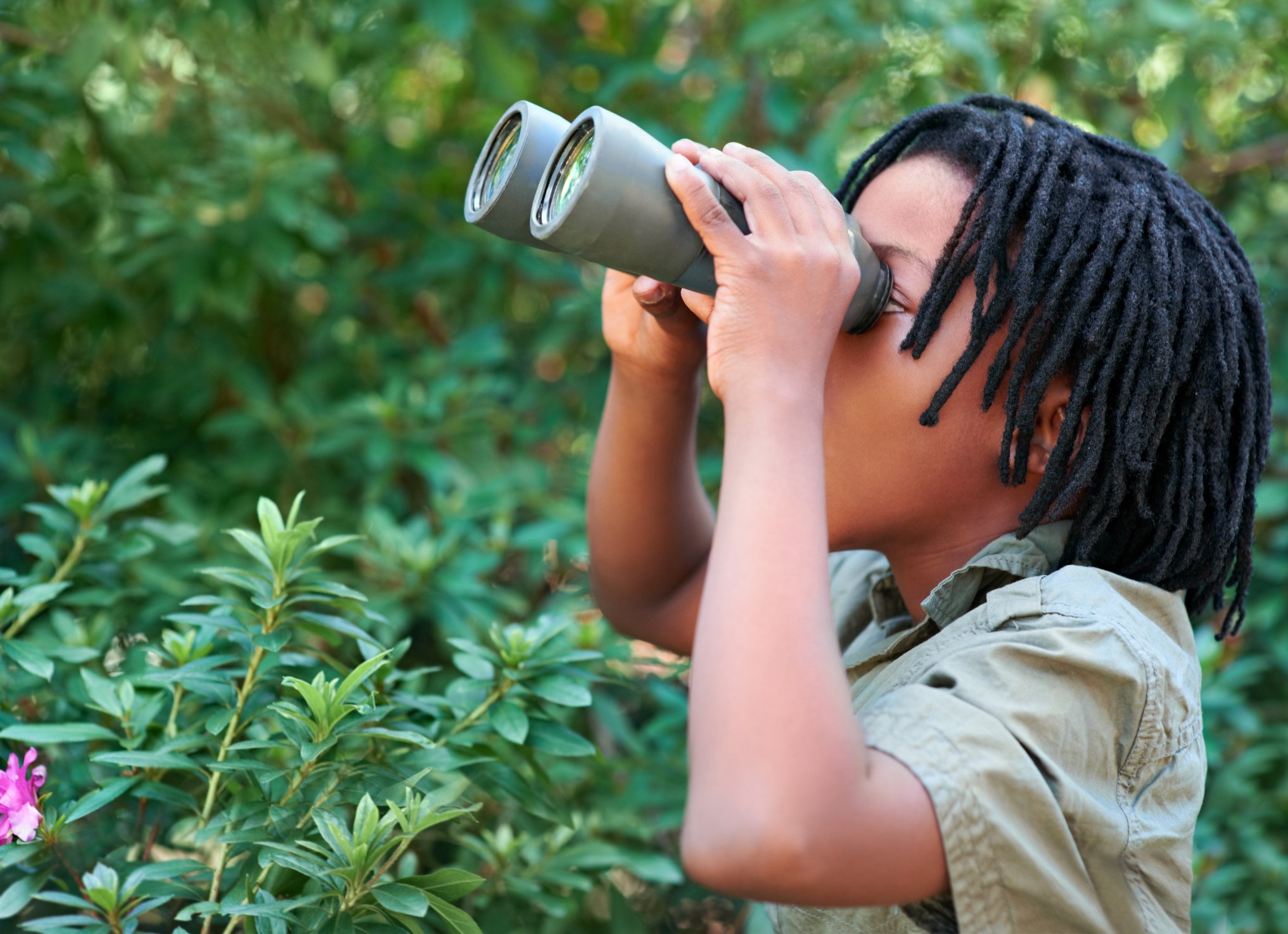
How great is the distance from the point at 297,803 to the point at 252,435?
4.42ft

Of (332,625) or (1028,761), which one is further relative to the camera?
(332,625)

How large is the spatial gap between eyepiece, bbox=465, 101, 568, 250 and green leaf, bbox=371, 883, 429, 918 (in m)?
0.54

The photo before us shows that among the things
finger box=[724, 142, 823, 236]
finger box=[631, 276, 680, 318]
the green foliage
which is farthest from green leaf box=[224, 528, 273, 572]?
finger box=[724, 142, 823, 236]

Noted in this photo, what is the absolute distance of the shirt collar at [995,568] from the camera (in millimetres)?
1110

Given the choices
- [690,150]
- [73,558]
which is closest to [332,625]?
[73,558]

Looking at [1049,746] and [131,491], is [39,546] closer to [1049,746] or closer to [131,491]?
[131,491]

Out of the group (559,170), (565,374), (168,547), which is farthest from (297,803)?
(565,374)

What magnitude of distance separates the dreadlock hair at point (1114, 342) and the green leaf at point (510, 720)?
480mm

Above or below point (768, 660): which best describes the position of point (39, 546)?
below

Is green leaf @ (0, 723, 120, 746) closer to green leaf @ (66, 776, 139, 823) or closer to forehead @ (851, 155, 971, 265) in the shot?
green leaf @ (66, 776, 139, 823)

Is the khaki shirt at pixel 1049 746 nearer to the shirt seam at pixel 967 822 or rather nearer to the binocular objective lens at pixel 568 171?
the shirt seam at pixel 967 822

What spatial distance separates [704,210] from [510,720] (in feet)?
1.70

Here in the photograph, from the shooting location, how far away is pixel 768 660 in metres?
0.83

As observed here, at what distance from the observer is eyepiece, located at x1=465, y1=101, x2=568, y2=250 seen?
1042mm
